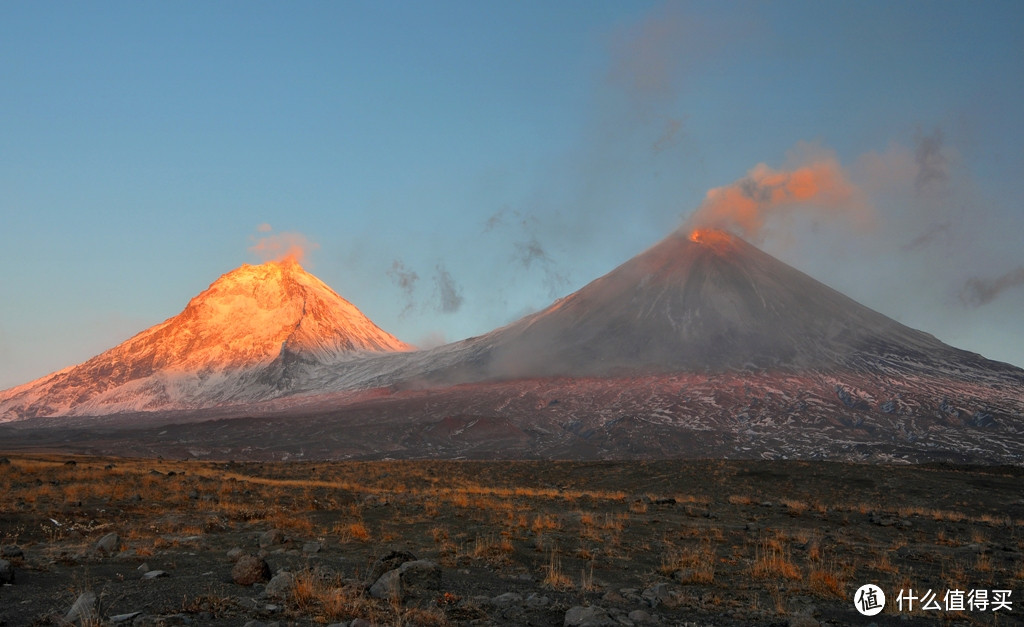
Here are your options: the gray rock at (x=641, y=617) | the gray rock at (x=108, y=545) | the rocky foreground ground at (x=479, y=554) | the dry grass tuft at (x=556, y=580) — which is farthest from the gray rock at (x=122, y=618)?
the gray rock at (x=641, y=617)

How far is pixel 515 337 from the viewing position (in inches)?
4788

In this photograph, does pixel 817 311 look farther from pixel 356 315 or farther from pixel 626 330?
pixel 356 315

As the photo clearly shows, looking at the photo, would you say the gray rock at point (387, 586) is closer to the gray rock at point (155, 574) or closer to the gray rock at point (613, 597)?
the gray rock at point (613, 597)

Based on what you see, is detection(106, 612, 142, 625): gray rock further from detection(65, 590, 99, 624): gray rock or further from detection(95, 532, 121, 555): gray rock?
detection(95, 532, 121, 555): gray rock

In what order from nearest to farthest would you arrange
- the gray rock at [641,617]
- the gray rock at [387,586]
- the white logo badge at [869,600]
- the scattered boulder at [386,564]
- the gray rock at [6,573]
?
1. the gray rock at [641,617]
2. the gray rock at [387,586]
3. the gray rock at [6,573]
4. the white logo badge at [869,600]
5. the scattered boulder at [386,564]

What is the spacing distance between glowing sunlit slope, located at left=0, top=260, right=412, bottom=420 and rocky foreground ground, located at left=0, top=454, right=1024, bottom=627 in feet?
420

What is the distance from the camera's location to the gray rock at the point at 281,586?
25.9 ft

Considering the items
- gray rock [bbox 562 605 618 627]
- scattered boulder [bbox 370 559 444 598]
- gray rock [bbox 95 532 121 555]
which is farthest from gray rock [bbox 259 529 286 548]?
gray rock [bbox 562 605 618 627]

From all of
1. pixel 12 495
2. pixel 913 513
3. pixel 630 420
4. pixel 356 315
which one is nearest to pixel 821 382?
pixel 630 420

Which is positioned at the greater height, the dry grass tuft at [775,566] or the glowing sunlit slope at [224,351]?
the glowing sunlit slope at [224,351]

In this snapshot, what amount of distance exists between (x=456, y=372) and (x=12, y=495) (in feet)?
308

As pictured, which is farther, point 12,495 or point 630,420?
point 630,420

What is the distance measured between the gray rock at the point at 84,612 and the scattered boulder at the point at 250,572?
2.16 metres

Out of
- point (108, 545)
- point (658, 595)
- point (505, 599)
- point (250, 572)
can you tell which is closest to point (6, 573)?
point (108, 545)
